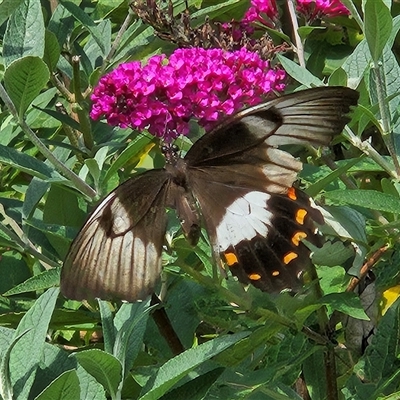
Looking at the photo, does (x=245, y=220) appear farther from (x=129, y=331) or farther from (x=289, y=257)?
(x=129, y=331)

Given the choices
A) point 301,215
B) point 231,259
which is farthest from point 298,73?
point 231,259

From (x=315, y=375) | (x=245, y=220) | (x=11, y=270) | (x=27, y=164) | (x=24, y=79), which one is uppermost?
(x=24, y=79)

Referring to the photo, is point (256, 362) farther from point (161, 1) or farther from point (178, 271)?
point (161, 1)

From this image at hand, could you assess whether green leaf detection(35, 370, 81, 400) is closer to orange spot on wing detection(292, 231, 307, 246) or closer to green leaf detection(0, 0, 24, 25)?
orange spot on wing detection(292, 231, 307, 246)

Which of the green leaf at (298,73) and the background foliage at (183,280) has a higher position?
the green leaf at (298,73)

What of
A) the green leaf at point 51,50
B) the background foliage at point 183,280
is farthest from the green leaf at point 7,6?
the green leaf at point 51,50

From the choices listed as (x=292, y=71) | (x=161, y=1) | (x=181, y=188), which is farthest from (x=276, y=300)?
(x=161, y=1)

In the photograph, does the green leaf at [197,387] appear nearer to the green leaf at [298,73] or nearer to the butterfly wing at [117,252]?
the butterfly wing at [117,252]
